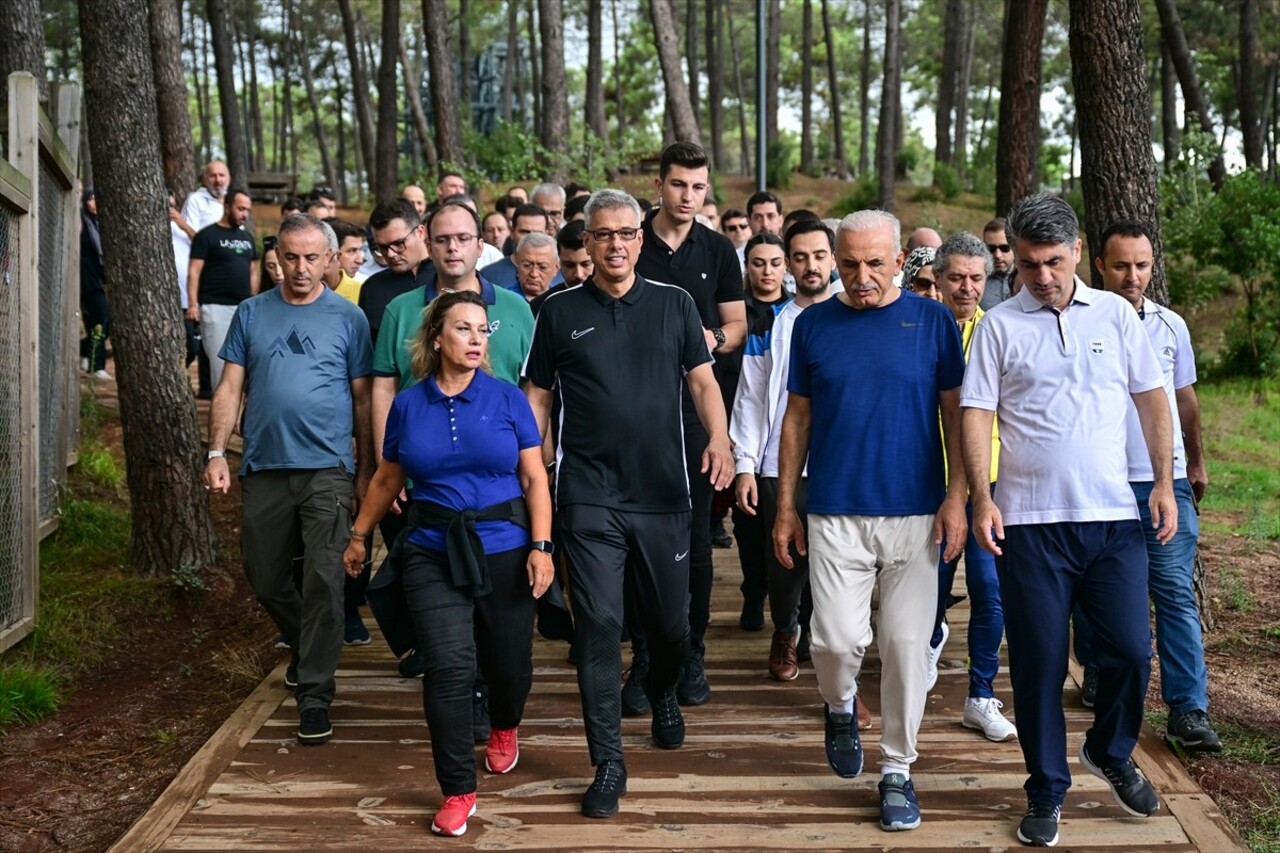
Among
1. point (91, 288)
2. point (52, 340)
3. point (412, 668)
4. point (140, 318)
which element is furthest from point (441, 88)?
point (412, 668)

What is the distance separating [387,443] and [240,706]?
2.02 m

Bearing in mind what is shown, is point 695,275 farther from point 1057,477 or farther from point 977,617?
point 1057,477

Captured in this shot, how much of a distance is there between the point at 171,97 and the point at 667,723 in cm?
1211

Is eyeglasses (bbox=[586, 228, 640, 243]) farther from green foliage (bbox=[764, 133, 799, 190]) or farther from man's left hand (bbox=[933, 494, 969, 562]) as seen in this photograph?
green foliage (bbox=[764, 133, 799, 190])

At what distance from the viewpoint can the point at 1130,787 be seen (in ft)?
16.0

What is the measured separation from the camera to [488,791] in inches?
208

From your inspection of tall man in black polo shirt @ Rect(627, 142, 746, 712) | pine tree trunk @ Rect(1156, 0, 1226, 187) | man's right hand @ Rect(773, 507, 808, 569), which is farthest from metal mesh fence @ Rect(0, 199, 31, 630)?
pine tree trunk @ Rect(1156, 0, 1226, 187)

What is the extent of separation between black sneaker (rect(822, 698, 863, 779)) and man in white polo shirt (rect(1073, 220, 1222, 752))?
1.05 meters

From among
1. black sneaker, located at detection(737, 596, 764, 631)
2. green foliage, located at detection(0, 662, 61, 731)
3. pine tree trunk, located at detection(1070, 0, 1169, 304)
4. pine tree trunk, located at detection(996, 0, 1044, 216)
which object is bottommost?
green foliage, located at detection(0, 662, 61, 731)

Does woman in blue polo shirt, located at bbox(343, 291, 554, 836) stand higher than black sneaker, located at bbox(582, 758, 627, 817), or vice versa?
woman in blue polo shirt, located at bbox(343, 291, 554, 836)

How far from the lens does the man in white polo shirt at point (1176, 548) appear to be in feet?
18.3

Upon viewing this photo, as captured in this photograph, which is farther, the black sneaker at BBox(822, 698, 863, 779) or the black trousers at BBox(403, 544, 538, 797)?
the black sneaker at BBox(822, 698, 863, 779)

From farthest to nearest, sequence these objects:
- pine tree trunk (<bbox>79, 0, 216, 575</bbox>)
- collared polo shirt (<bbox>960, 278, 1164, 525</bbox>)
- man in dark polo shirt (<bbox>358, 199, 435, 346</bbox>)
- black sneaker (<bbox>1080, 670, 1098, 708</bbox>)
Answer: pine tree trunk (<bbox>79, 0, 216, 575</bbox>) → man in dark polo shirt (<bbox>358, 199, 435, 346</bbox>) → black sneaker (<bbox>1080, 670, 1098, 708</bbox>) → collared polo shirt (<bbox>960, 278, 1164, 525</bbox>)

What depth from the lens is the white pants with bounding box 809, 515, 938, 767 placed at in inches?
192
